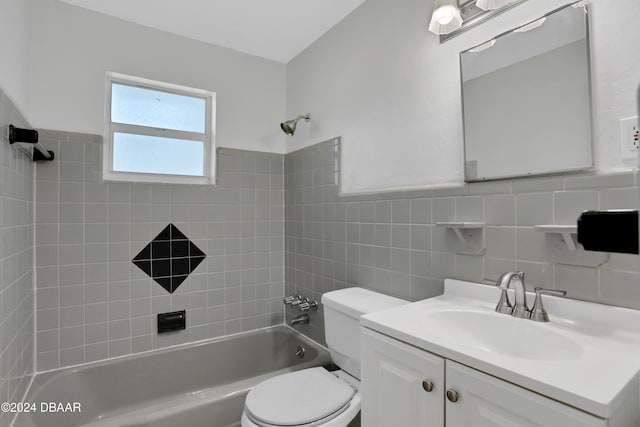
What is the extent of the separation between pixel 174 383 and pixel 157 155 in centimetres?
157

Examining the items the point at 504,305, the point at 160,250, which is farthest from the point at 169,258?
the point at 504,305

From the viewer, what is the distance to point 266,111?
100 inches

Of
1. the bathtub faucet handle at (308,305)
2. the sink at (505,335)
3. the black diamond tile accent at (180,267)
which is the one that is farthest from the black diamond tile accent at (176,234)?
the sink at (505,335)

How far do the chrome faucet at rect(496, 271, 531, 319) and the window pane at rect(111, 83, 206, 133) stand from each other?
220 cm

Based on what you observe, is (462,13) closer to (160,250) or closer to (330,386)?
(330,386)

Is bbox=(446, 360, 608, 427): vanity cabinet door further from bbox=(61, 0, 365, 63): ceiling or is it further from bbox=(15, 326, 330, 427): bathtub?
bbox=(61, 0, 365, 63): ceiling

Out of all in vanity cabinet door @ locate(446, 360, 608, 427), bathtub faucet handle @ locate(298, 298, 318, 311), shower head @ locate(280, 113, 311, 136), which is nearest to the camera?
vanity cabinet door @ locate(446, 360, 608, 427)

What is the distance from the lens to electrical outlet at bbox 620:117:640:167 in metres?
0.88

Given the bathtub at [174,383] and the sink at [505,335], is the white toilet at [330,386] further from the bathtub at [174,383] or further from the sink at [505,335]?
the sink at [505,335]

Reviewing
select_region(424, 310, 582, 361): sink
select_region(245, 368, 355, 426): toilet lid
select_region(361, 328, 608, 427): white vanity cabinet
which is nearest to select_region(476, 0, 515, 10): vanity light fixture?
select_region(424, 310, 582, 361): sink

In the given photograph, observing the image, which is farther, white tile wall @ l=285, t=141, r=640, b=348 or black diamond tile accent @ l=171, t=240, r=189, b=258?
black diamond tile accent @ l=171, t=240, r=189, b=258

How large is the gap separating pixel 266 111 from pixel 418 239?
1693mm

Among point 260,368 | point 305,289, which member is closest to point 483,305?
point 305,289

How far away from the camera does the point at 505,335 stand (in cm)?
103
